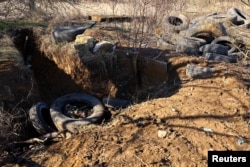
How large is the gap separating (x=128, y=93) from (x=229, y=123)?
Result: 2.75 meters

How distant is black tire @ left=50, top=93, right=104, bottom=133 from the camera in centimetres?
575

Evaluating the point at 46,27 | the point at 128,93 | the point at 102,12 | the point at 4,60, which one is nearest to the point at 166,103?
the point at 128,93

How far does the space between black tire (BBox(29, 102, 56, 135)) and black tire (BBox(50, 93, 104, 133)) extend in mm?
171

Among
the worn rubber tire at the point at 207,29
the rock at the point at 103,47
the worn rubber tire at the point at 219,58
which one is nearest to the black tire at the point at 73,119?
the rock at the point at 103,47

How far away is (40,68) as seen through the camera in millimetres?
8477

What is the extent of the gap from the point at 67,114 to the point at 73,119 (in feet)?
1.59

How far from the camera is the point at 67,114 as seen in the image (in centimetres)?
635

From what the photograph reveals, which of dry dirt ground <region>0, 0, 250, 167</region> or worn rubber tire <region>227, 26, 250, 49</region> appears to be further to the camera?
worn rubber tire <region>227, 26, 250, 49</region>

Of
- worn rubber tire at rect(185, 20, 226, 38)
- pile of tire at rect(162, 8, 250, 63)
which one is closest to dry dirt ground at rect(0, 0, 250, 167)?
pile of tire at rect(162, 8, 250, 63)

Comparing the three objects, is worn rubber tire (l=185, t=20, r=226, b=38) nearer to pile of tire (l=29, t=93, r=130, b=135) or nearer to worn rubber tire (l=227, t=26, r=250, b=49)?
worn rubber tire (l=227, t=26, r=250, b=49)

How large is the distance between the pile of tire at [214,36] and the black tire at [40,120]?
11.5ft

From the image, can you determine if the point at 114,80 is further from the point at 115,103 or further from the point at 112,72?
the point at 115,103

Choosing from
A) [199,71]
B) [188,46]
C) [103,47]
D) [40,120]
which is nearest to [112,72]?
[103,47]

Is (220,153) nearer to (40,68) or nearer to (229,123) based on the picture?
(229,123)
